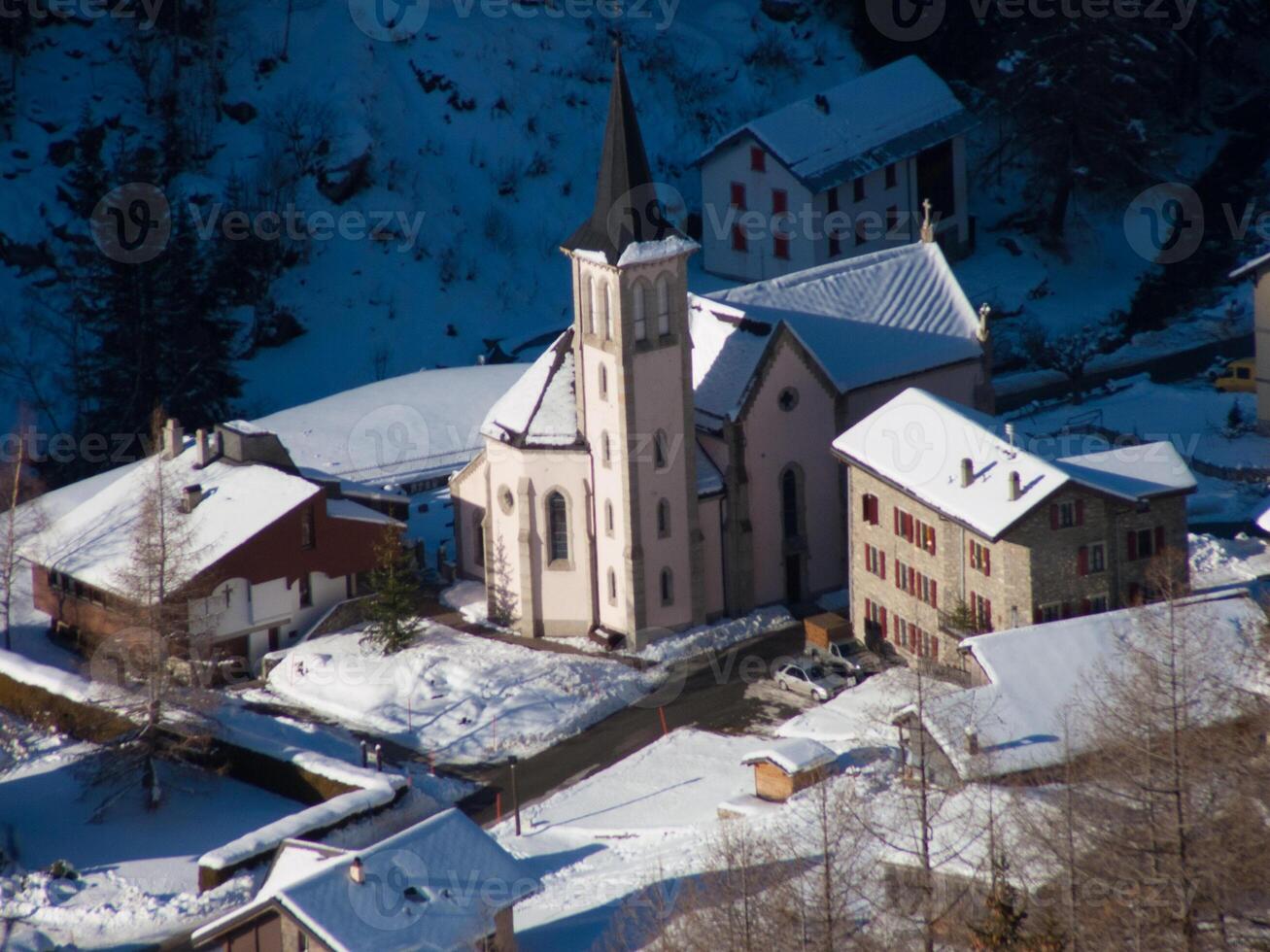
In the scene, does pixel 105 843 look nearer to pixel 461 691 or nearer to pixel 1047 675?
pixel 461 691

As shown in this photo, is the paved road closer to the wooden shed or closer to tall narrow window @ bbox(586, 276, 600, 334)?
the wooden shed

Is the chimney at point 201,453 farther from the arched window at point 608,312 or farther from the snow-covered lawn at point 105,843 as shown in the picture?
the arched window at point 608,312

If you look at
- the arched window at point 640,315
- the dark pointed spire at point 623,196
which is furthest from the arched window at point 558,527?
the dark pointed spire at point 623,196

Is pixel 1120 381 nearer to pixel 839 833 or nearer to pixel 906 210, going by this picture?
pixel 906 210

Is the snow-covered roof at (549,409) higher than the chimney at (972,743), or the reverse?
the snow-covered roof at (549,409)

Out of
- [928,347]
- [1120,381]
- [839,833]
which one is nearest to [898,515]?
[928,347]
